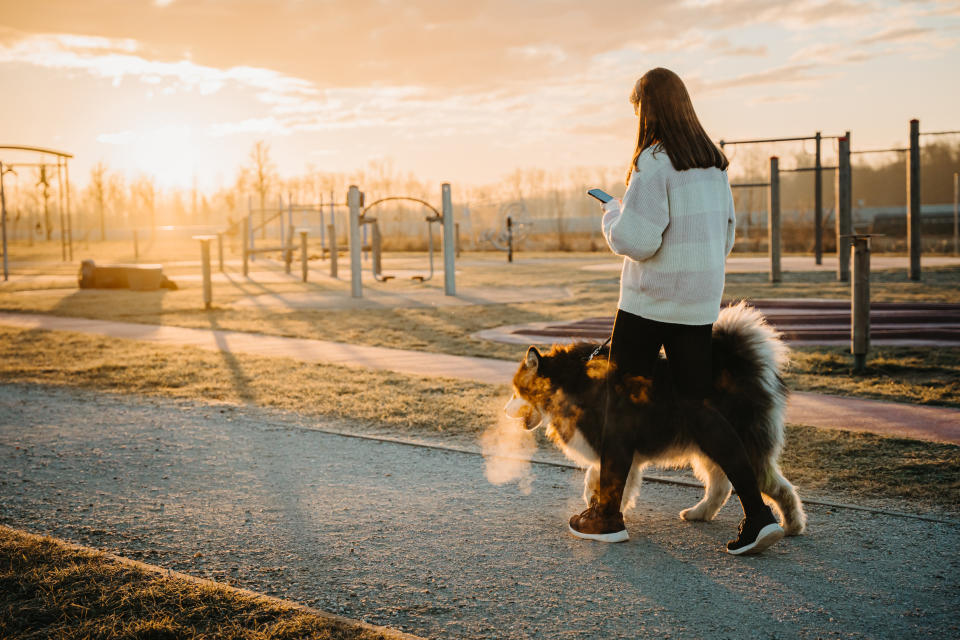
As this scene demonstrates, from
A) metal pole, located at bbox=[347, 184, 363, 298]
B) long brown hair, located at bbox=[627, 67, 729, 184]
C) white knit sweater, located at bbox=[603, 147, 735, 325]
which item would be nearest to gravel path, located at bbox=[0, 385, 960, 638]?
white knit sweater, located at bbox=[603, 147, 735, 325]

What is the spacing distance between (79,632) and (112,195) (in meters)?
98.5

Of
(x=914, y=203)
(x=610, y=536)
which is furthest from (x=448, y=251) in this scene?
(x=610, y=536)

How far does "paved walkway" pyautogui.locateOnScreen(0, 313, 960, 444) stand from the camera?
18.6 feet

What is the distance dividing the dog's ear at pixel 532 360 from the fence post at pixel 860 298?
4.66 metres

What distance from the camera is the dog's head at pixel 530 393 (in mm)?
3871

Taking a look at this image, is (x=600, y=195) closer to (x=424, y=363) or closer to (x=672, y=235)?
(x=672, y=235)

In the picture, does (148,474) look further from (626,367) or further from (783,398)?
(783,398)

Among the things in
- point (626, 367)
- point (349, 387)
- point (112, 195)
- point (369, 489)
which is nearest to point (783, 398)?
point (626, 367)

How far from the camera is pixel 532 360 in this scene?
151 inches

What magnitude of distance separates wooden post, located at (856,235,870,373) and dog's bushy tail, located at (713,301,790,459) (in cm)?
427

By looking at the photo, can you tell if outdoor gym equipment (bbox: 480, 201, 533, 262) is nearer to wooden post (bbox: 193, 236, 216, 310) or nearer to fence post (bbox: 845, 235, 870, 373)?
wooden post (bbox: 193, 236, 216, 310)

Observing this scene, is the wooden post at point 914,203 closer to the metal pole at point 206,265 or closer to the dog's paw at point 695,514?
the metal pole at point 206,265

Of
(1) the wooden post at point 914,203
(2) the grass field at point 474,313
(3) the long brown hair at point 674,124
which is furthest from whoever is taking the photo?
(1) the wooden post at point 914,203

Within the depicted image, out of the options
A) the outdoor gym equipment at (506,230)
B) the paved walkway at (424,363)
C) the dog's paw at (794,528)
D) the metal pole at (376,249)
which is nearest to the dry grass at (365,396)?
the paved walkway at (424,363)
